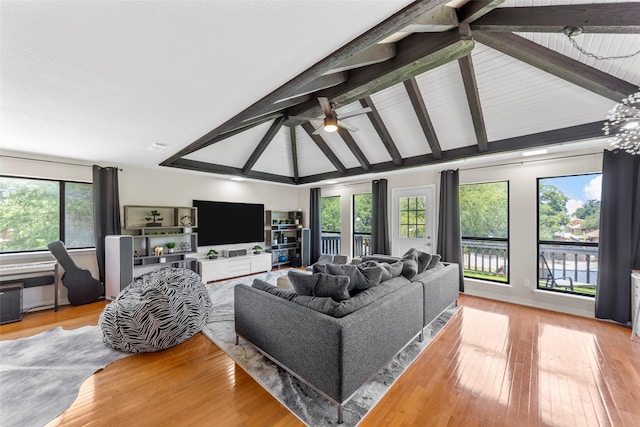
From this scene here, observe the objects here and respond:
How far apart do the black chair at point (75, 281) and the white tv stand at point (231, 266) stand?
168 cm

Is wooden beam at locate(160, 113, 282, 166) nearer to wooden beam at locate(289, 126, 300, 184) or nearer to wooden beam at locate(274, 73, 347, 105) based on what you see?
wooden beam at locate(289, 126, 300, 184)

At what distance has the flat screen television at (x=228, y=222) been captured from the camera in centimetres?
567

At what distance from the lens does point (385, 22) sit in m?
1.44

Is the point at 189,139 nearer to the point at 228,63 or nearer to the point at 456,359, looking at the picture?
the point at 228,63

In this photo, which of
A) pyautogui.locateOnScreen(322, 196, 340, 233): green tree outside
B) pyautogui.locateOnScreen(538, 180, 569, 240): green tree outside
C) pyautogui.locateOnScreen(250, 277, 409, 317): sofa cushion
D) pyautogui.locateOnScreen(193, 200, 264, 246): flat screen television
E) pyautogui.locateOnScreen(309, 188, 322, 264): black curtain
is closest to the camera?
pyautogui.locateOnScreen(250, 277, 409, 317): sofa cushion

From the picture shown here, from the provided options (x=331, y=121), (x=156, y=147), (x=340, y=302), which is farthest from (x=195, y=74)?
(x=156, y=147)

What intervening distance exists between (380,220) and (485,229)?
82.2 inches

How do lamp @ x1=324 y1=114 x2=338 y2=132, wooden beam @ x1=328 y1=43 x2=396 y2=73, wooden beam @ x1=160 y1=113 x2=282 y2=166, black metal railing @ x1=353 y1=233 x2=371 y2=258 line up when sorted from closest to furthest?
wooden beam @ x1=328 y1=43 x2=396 y2=73
lamp @ x1=324 y1=114 x2=338 y2=132
wooden beam @ x1=160 y1=113 x2=282 y2=166
black metal railing @ x1=353 y1=233 x2=371 y2=258

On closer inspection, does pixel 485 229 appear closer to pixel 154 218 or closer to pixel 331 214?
pixel 331 214

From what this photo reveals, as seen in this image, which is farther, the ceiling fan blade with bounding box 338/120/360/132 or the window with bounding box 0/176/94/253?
the window with bounding box 0/176/94/253

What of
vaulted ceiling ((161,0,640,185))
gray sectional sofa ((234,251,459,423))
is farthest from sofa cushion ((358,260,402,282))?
vaulted ceiling ((161,0,640,185))

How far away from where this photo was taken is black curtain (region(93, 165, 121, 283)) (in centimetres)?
431

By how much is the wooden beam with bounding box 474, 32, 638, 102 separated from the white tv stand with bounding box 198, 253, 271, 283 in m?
5.70

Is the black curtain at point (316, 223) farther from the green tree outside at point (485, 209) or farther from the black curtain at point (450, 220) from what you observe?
the green tree outside at point (485, 209)
